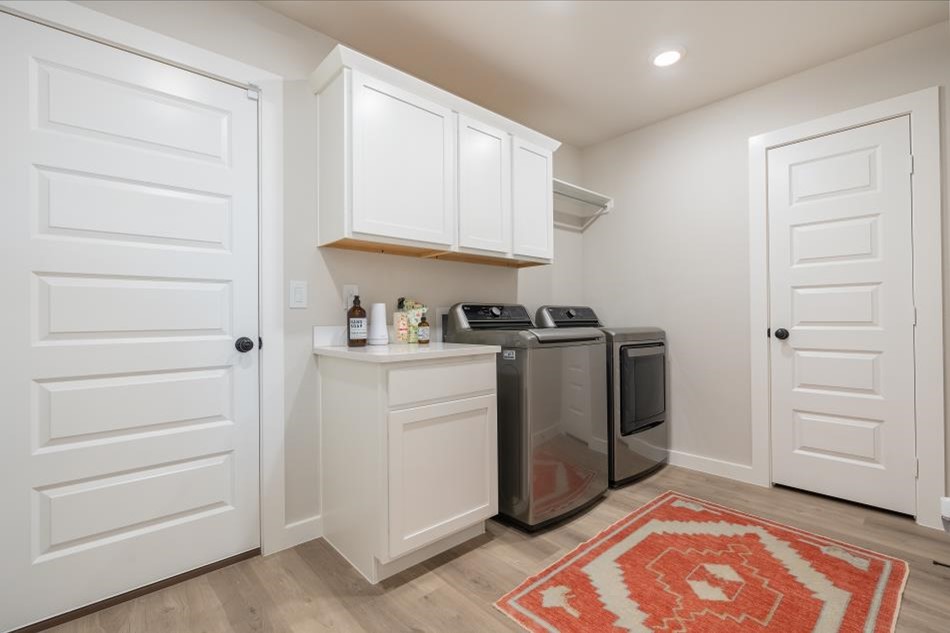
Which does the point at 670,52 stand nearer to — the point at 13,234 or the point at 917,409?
the point at 917,409

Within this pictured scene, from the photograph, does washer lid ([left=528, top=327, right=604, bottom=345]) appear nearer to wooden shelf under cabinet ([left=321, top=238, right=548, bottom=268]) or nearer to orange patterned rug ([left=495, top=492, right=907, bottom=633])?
wooden shelf under cabinet ([left=321, top=238, right=548, bottom=268])

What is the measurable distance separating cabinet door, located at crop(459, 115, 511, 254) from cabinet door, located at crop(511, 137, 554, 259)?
0.07 m


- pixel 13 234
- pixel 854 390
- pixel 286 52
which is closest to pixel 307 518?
pixel 13 234

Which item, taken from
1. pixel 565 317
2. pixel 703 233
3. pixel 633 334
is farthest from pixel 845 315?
pixel 565 317

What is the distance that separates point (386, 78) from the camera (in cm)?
195

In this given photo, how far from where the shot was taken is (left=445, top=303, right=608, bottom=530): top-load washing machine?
6.72ft

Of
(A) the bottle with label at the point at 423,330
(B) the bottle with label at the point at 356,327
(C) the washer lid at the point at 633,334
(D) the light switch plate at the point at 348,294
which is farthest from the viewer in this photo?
(C) the washer lid at the point at 633,334

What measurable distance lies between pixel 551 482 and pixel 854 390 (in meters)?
1.78

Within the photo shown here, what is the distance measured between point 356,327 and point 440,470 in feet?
2.52

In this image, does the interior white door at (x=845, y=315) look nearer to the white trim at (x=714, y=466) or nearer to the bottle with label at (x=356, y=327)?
the white trim at (x=714, y=466)

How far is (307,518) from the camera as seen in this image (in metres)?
2.02

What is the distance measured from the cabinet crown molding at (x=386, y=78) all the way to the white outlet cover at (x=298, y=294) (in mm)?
932

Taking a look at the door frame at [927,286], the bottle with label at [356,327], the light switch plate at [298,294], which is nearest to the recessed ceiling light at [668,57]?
the door frame at [927,286]

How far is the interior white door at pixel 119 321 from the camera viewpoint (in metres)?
1.42
